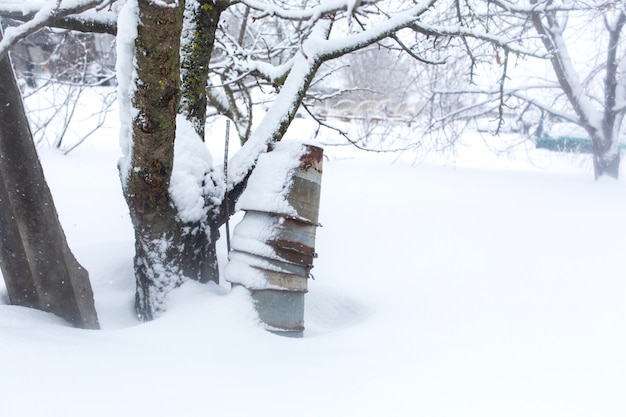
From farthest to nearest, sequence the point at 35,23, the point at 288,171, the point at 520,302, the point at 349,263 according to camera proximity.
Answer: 1. the point at 349,263
2. the point at 520,302
3. the point at 288,171
4. the point at 35,23

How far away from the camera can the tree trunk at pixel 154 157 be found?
2.30 m

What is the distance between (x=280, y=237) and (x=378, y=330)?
838 mm

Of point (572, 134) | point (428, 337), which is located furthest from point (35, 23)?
point (572, 134)

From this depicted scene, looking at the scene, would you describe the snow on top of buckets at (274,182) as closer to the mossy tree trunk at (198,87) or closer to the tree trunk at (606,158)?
the mossy tree trunk at (198,87)

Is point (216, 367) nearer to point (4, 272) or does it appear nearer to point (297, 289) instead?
point (297, 289)

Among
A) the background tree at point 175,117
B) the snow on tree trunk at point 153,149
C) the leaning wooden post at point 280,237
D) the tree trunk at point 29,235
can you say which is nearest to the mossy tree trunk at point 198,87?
the background tree at point 175,117

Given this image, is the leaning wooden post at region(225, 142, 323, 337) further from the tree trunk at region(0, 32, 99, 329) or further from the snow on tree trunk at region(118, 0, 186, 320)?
the tree trunk at region(0, 32, 99, 329)

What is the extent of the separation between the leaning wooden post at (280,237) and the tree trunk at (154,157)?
431mm

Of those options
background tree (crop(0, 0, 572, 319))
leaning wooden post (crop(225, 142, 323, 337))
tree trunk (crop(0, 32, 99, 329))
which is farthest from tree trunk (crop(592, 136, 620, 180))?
tree trunk (crop(0, 32, 99, 329))

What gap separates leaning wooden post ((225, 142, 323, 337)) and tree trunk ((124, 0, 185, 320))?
43 centimetres

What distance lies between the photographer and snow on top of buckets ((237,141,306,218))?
2.89m

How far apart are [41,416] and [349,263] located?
3.44 meters

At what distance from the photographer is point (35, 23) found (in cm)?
198

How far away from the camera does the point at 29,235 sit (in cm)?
278
